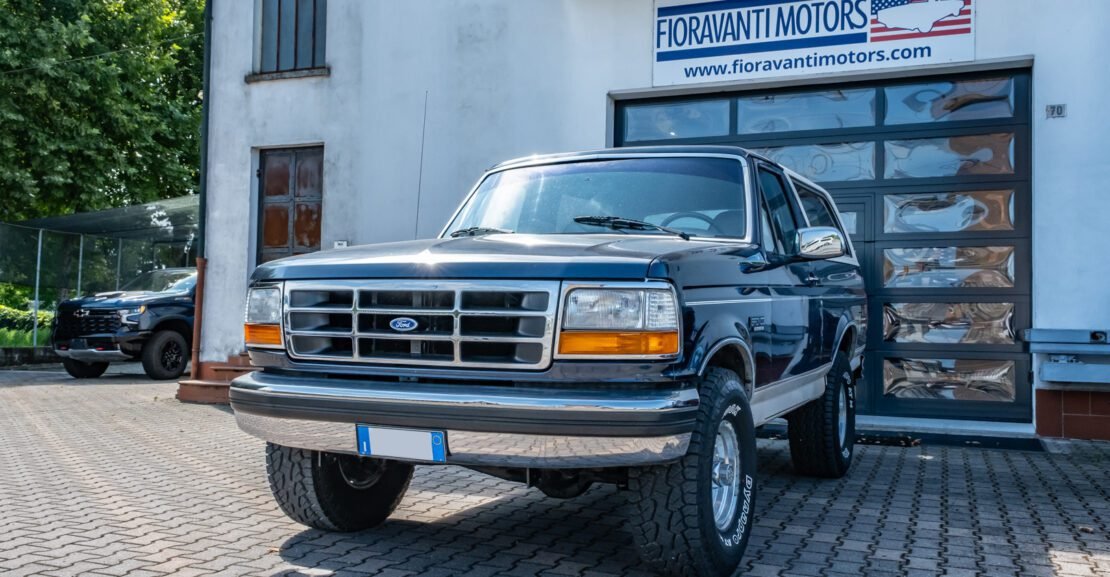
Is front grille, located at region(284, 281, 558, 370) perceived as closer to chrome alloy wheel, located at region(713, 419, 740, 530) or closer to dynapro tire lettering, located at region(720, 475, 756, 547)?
chrome alloy wheel, located at region(713, 419, 740, 530)

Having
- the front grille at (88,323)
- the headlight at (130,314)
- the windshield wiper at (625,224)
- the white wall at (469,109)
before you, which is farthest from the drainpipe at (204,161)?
the windshield wiper at (625,224)

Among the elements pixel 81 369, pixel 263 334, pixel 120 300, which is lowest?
pixel 81 369

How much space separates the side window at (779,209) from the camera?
5000mm

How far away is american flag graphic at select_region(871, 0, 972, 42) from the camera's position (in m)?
8.50

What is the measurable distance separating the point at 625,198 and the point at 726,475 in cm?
153

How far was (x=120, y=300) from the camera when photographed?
1384 centimetres

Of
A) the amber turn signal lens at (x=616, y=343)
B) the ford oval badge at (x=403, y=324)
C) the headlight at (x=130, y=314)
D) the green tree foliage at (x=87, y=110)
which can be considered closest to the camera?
the amber turn signal lens at (x=616, y=343)

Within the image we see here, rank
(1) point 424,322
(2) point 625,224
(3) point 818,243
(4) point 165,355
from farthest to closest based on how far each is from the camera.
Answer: (4) point 165,355, (3) point 818,243, (2) point 625,224, (1) point 424,322

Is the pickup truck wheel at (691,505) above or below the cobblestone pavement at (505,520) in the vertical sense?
above

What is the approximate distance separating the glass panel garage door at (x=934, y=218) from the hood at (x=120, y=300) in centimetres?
913

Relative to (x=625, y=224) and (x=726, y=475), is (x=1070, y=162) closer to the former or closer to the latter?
(x=625, y=224)

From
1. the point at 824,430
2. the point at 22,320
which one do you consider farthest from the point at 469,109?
the point at 22,320

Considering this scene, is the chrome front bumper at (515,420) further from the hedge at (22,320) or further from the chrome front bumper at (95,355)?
the hedge at (22,320)

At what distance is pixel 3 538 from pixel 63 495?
1.10 m
